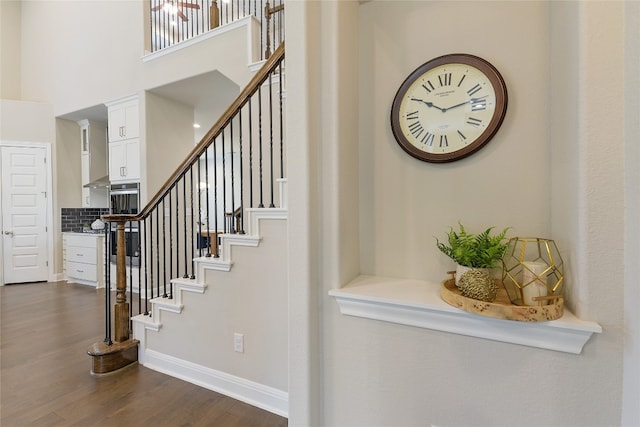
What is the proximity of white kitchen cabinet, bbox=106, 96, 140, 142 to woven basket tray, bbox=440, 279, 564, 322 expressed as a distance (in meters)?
4.95

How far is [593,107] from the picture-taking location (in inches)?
34.4

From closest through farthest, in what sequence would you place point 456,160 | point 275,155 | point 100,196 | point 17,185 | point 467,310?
point 467,310, point 456,160, point 275,155, point 17,185, point 100,196

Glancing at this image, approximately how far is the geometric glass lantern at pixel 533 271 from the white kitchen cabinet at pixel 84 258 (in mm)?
5775

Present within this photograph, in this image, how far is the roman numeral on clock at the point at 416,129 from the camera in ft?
4.19

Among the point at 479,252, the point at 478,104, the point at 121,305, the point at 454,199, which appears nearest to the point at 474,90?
the point at 478,104

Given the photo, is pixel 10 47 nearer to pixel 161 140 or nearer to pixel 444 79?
pixel 161 140

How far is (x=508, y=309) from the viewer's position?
917 millimetres

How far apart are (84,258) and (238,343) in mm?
4589

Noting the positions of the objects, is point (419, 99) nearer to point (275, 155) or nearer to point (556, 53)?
point (556, 53)

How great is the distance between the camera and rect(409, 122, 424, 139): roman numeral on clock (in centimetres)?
128

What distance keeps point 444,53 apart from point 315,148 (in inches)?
26.9

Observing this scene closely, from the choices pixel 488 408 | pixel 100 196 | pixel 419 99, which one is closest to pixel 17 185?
pixel 100 196

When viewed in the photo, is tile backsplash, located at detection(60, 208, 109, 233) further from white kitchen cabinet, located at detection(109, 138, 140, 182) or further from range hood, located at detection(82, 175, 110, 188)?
white kitchen cabinet, located at detection(109, 138, 140, 182)

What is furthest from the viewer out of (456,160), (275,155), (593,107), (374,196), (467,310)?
(275,155)
